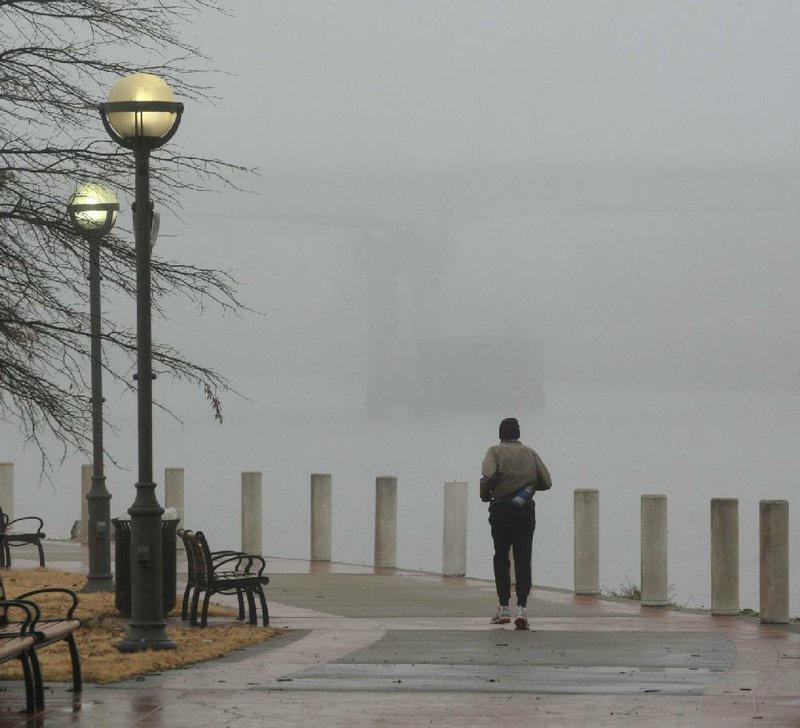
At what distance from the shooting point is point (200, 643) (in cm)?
1349

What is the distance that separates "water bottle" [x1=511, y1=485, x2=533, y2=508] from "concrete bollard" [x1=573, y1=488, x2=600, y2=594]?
3.35 m

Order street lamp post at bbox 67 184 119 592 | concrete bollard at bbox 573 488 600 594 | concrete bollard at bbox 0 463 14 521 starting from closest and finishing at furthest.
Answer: street lamp post at bbox 67 184 119 592, concrete bollard at bbox 573 488 600 594, concrete bollard at bbox 0 463 14 521

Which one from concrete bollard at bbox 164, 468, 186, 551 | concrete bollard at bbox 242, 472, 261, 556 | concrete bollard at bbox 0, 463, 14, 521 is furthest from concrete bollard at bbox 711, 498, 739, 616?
concrete bollard at bbox 0, 463, 14, 521

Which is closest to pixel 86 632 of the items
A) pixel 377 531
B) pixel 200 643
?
pixel 200 643

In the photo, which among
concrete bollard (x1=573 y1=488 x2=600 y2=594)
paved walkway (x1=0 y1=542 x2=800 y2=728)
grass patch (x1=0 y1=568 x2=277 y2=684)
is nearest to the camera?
paved walkway (x1=0 y1=542 x2=800 y2=728)

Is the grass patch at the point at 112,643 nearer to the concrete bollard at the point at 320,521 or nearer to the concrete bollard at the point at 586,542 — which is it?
the concrete bollard at the point at 586,542

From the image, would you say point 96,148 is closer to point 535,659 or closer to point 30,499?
point 535,659

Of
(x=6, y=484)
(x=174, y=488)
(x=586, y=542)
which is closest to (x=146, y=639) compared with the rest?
(x=586, y=542)

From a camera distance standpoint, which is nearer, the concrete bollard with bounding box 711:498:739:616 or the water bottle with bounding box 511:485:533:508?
the water bottle with bounding box 511:485:533:508

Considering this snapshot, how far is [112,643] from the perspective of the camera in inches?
524

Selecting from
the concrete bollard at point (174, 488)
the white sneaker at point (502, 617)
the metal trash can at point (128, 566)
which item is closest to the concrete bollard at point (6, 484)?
the concrete bollard at point (174, 488)

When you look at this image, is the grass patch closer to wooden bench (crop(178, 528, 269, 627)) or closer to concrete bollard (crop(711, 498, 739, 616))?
wooden bench (crop(178, 528, 269, 627))

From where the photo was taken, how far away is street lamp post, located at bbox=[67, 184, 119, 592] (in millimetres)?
17016

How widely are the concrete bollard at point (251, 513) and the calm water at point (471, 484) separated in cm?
657
